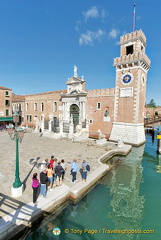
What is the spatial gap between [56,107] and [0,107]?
11.6 m

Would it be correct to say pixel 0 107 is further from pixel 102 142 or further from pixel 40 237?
pixel 40 237

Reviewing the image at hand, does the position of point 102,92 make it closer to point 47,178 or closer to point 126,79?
point 126,79

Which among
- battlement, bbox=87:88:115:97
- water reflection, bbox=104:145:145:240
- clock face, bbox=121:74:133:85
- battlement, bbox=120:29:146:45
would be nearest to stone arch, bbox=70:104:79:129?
battlement, bbox=87:88:115:97

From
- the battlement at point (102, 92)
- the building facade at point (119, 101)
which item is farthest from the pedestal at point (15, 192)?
the battlement at point (102, 92)

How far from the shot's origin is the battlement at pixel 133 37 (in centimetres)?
1692

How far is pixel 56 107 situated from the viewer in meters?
26.6

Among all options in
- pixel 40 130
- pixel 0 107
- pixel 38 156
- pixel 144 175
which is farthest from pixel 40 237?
pixel 0 107

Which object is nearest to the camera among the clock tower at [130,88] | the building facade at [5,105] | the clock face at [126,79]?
the clock tower at [130,88]

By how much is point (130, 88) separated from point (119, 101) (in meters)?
2.18

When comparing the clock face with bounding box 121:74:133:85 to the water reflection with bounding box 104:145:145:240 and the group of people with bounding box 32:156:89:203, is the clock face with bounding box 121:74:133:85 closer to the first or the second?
the water reflection with bounding box 104:145:145:240

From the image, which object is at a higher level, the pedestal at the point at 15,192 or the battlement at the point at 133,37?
the battlement at the point at 133,37

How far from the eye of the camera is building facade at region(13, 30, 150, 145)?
16984mm

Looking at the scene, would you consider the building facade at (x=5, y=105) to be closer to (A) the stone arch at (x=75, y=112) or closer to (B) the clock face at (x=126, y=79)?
(A) the stone arch at (x=75, y=112)

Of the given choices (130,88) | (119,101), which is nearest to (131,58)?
(130,88)
